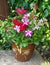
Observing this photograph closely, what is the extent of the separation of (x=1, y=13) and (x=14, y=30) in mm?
933

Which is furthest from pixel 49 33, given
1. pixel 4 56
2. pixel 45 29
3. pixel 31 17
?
pixel 4 56

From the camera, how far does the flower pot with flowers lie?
313cm

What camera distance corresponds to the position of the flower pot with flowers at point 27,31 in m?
3.13

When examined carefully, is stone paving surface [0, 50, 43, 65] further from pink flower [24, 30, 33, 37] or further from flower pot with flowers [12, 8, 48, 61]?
pink flower [24, 30, 33, 37]

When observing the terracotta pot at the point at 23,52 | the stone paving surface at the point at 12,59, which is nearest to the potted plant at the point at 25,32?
the terracotta pot at the point at 23,52

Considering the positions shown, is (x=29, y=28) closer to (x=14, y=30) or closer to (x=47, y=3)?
(x=14, y=30)

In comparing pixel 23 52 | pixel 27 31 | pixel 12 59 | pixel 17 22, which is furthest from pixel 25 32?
pixel 12 59

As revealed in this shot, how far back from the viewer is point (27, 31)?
10.3 feet

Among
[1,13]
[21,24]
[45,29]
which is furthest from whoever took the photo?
[1,13]

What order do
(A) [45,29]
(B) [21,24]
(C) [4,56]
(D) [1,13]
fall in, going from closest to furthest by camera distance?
1. (B) [21,24]
2. (A) [45,29]
3. (C) [4,56]
4. (D) [1,13]

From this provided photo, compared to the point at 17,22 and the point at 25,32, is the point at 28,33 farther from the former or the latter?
the point at 17,22

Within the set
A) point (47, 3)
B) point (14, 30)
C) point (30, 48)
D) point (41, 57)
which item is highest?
point (47, 3)

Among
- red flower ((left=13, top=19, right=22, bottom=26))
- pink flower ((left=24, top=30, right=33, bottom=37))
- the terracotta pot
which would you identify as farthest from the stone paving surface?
red flower ((left=13, top=19, right=22, bottom=26))

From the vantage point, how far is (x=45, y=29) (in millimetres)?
3320
